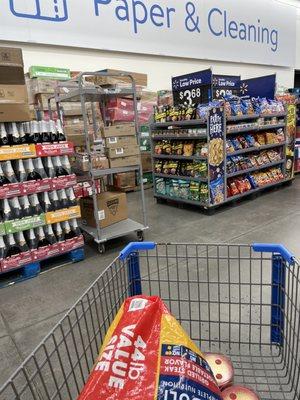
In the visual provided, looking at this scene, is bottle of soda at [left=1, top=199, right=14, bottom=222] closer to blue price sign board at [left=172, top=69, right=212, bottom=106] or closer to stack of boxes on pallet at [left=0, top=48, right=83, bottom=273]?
stack of boxes on pallet at [left=0, top=48, right=83, bottom=273]

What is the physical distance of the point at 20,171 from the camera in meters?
2.77

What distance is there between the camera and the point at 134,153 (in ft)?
11.2

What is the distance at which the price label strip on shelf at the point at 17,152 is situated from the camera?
264cm

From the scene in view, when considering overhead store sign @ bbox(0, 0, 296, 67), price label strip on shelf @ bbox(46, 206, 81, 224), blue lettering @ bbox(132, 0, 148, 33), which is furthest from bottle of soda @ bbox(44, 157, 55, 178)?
blue lettering @ bbox(132, 0, 148, 33)

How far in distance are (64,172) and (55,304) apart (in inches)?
47.4

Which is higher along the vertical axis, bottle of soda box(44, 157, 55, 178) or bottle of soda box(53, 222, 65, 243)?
bottle of soda box(44, 157, 55, 178)

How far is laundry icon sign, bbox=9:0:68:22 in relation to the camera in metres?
5.09

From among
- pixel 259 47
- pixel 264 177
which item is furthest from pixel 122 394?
pixel 259 47

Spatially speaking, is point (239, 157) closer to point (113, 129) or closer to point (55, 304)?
point (113, 129)

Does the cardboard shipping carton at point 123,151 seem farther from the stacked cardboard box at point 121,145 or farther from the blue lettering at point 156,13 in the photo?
the blue lettering at point 156,13

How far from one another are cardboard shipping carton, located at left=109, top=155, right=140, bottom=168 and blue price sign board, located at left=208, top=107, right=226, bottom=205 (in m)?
1.16

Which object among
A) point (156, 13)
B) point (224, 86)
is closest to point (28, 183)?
point (224, 86)

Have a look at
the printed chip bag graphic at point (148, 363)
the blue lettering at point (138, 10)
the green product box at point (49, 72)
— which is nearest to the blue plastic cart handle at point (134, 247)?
the printed chip bag graphic at point (148, 363)

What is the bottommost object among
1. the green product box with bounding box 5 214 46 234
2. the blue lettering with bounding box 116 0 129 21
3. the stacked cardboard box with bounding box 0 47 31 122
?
the green product box with bounding box 5 214 46 234
